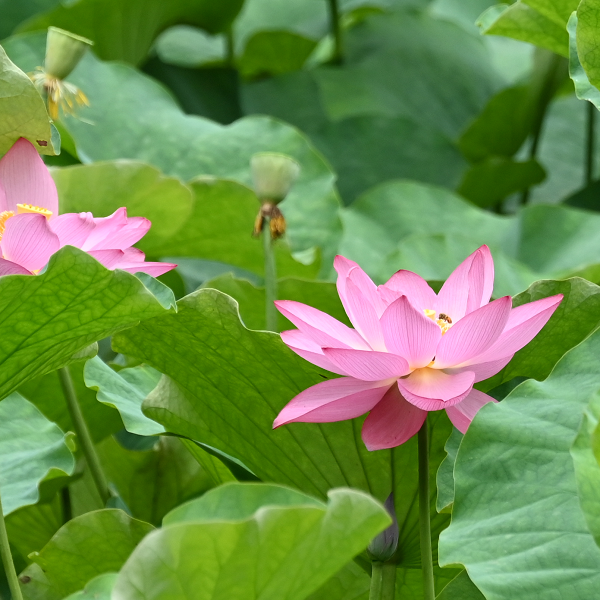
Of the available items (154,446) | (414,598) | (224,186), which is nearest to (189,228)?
(224,186)

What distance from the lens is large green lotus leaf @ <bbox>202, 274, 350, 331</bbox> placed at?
847 millimetres

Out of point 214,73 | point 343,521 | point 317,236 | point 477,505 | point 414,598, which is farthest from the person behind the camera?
point 214,73

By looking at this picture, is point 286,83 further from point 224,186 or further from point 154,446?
point 154,446

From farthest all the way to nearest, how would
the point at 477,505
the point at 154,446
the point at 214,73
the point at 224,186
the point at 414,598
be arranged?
the point at 214,73, the point at 224,186, the point at 154,446, the point at 414,598, the point at 477,505

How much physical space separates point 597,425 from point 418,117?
5.05 feet

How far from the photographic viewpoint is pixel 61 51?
29.6 inches

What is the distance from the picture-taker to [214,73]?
176 cm

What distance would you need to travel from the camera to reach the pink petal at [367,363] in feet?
1.59

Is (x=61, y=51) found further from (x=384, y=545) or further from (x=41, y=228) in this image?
(x=384, y=545)

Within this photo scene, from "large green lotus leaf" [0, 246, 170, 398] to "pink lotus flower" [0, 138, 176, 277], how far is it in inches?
1.3

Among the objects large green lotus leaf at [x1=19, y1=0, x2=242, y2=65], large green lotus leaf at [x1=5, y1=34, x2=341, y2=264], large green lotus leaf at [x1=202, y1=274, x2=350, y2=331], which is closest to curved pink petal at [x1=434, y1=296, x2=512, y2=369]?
large green lotus leaf at [x1=202, y1=274, x2=350, y2=331]

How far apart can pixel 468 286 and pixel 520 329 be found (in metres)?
0.07

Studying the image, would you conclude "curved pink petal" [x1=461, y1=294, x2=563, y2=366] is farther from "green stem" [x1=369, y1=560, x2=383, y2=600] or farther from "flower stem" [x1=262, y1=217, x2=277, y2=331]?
"flower stem" [x1=262, y1=217, x2=277, y2=331]

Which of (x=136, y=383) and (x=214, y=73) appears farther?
(x=214, y=73)
